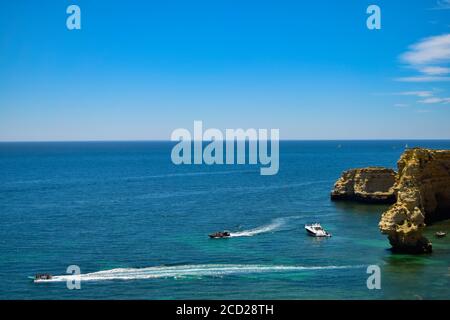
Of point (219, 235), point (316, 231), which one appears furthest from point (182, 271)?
point (316, 231)

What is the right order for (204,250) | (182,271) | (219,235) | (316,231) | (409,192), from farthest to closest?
(316,231)
(219,235)
(204,250)
(409,192)
(182,271)

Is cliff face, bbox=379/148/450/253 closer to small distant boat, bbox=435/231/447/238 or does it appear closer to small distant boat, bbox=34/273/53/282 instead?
small distant boat, bbox=435/231/447/238

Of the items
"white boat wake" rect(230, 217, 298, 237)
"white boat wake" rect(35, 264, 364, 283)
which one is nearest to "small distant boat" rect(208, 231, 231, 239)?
"white boat wake" rect(230, 217, 298, 237)

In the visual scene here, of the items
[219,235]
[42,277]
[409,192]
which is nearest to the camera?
[42,277]

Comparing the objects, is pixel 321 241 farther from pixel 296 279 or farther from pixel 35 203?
pixel 35 203

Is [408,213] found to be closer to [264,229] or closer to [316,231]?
[316,231]

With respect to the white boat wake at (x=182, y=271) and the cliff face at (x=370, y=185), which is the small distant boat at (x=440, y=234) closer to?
the white boat wake at (x=182, y=271)

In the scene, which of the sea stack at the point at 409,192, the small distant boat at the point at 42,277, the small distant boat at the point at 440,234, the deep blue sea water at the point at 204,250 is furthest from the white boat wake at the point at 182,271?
the small distant boat at the point at 440,234
